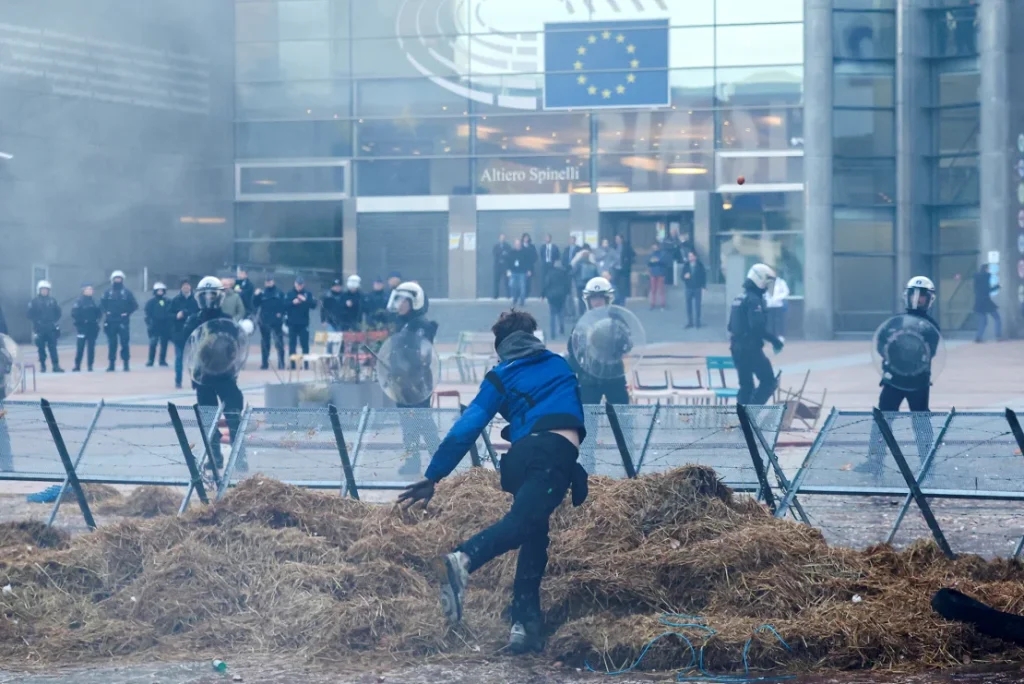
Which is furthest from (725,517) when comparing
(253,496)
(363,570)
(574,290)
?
(574,290)

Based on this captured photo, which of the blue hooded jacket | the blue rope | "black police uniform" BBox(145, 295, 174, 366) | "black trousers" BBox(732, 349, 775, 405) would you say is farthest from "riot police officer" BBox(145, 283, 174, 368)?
the blue rope

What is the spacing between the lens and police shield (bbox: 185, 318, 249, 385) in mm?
8422

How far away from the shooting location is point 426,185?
26.2 m

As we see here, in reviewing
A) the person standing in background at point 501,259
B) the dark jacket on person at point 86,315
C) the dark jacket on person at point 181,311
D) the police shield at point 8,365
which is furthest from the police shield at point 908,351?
the person standing in background at point 501,259

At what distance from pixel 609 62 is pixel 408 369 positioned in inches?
691

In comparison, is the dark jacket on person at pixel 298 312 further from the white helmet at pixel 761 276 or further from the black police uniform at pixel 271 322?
the white helmet at pixel 761 276

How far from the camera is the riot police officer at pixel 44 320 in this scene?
16141mm

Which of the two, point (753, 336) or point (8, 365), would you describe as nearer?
point (8, 365)

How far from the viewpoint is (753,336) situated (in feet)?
31.8

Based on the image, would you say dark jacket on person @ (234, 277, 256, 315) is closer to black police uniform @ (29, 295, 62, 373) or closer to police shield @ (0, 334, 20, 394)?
black police uniform @ (29, 295, 62, 373)

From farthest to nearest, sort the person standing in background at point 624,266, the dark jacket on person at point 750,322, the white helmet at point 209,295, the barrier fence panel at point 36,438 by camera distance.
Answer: the person standing in background at point 624,266 < the dark jacket on person at point 750,322 < the white helmet at point 209,295 < the barrier fence panel at point 36,438

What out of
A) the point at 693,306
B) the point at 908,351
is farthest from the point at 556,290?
the point at 908,351

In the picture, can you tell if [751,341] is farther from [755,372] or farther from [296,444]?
[296,444]

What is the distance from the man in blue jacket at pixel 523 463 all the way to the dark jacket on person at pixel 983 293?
16.9 meters
